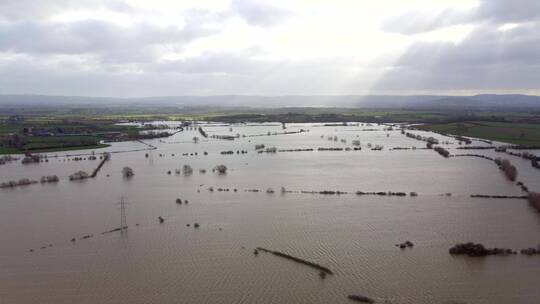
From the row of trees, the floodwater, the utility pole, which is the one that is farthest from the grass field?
the utility pole

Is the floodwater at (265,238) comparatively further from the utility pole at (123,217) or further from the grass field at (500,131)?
the grass field at (500,131)

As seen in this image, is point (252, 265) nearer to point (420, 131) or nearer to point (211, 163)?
point (211, 163)

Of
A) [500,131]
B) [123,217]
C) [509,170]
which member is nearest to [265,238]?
[123,217]

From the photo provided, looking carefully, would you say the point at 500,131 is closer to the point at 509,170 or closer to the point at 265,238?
the point at 509,170

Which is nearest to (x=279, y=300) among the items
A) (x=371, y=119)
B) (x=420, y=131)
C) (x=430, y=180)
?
(x=430, y=180)

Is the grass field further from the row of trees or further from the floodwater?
the floodwater
